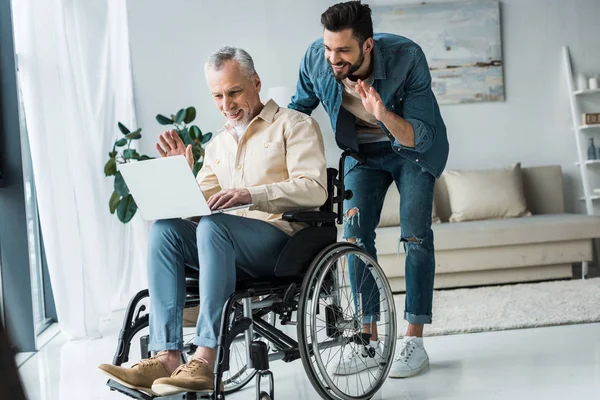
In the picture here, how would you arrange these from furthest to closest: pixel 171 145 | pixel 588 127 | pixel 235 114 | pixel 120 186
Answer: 1. pixel 588 127
2. pixel 120 186
3. pixel 235 114
4. pixel 171 145

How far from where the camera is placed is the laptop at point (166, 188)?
6.40 feet

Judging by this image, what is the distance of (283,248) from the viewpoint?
2.12 metres

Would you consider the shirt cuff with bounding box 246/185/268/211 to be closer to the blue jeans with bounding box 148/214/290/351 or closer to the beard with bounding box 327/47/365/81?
the blue jeans with bounding box 148/214/290/351

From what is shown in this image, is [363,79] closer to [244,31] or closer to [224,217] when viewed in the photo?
[224,217]

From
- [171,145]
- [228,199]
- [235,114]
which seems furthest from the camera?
[235,114]

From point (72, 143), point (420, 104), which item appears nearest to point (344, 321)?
point (420, 104)

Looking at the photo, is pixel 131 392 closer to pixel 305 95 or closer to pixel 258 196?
pixel 258 196

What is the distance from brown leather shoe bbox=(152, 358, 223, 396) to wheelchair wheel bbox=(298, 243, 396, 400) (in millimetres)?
262

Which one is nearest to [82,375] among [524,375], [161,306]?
[161,306]

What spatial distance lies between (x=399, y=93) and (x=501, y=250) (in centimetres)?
258

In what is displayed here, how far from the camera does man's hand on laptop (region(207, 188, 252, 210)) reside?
2.05 meters

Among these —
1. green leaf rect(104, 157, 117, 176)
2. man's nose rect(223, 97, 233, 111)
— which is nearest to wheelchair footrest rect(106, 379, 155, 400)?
man's nose rect(223, 97, 233, 111)

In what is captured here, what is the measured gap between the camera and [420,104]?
251 centimetres

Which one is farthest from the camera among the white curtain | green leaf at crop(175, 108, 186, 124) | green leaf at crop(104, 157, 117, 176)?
green leaf at crop(175, 108, 186, 124)
